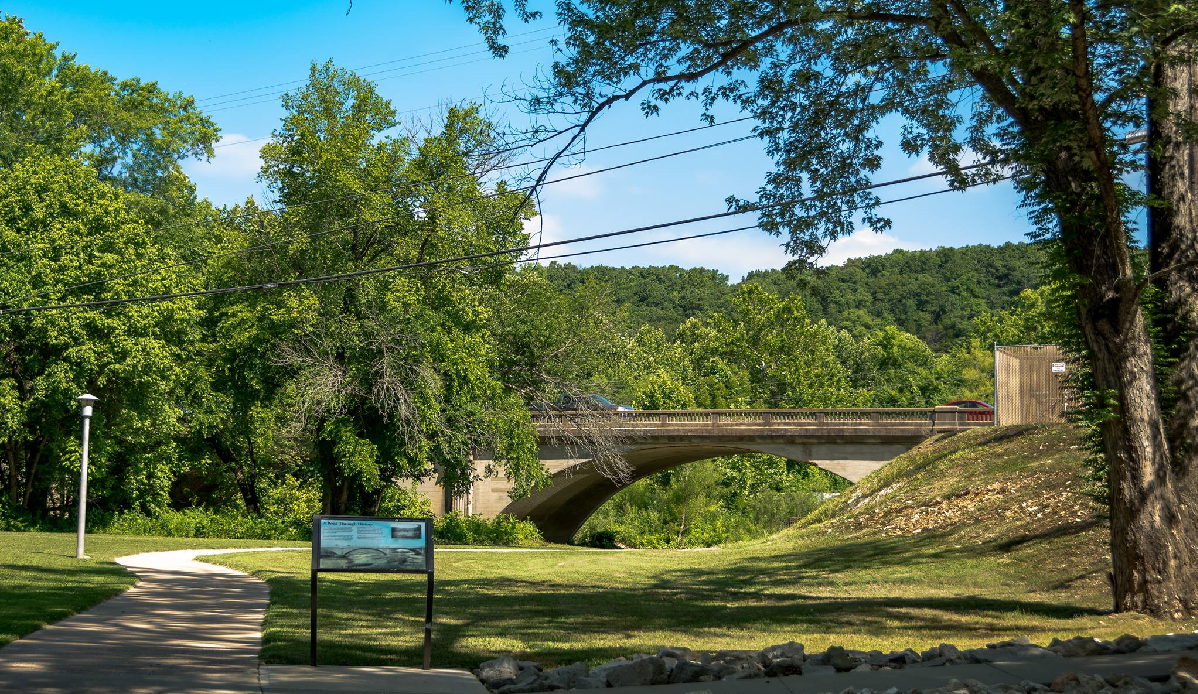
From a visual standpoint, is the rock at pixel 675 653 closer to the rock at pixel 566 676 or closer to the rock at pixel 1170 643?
the rock at pixel 566 676

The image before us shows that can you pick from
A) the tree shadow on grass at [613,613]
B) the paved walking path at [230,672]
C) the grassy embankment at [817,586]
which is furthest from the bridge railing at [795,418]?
the paved walking path at [230,672]

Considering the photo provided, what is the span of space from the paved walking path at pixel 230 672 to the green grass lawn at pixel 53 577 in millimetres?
565

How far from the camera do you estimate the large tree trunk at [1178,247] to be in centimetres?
1148

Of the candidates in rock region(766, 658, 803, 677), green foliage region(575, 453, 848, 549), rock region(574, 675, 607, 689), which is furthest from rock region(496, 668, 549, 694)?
green foliage region(575, 453, 848, 549)

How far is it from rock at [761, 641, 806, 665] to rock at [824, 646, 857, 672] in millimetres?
193

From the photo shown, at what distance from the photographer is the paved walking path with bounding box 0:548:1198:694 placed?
7219 millimetres

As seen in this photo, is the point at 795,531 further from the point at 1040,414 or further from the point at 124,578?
the point at 124,578

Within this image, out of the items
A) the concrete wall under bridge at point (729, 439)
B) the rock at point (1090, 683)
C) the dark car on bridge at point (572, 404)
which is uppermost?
the dark car on bridge at point (572, 404)

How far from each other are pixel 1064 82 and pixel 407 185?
57.8ft

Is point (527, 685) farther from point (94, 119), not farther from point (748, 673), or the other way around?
point (94, 119)

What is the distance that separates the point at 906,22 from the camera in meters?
12.2

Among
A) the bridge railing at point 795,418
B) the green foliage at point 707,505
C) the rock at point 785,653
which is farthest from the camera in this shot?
the green foliage at point 707,505

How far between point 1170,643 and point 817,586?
7.63m

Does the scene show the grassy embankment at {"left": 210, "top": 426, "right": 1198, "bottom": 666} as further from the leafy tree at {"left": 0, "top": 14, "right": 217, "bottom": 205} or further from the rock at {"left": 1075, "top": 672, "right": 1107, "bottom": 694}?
the leafy tree at {"left": 0, "top": 14, "right": 217, "bottom": 205}
